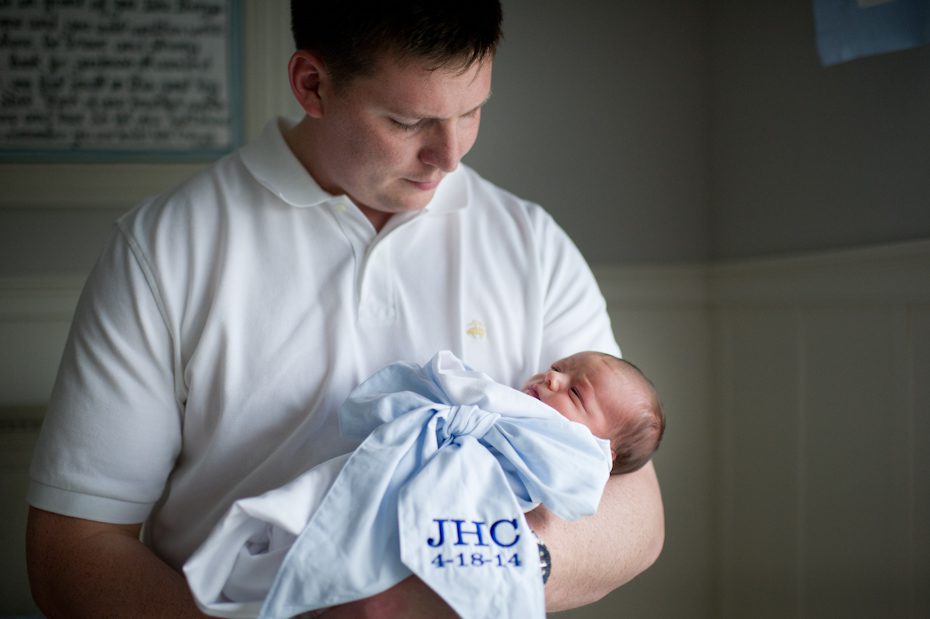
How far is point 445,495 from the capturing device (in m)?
1.21

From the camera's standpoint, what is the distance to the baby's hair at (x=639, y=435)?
1451 mm

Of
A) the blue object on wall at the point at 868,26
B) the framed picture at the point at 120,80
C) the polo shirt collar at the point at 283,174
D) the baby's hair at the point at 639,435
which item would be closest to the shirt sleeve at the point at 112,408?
the polo shirt collar at the point at 283,174

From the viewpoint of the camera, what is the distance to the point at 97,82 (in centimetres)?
218

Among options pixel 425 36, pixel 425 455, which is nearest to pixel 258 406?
pixel 425 455

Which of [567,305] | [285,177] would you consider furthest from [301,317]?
[567,305]

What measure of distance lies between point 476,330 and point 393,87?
461 millimetres

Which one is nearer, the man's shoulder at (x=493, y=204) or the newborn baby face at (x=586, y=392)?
the newborn baby face at (x=586, y=392)

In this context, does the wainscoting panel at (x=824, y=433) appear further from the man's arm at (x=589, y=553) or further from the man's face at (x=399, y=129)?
the man's face at (x=399, y=129)

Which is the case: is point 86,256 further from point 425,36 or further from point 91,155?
point 425,36

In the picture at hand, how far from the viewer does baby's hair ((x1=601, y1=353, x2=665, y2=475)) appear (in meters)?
1.45

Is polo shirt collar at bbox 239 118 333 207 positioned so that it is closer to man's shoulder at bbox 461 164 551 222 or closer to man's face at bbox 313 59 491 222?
man's face at bbox 313 59 491 222

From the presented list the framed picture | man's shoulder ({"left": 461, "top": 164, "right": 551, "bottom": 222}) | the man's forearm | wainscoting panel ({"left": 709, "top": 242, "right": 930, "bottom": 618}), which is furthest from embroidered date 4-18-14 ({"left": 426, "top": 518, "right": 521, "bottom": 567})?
the framed picture

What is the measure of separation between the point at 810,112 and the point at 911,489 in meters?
0.83

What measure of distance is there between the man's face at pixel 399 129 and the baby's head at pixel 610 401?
387mm
